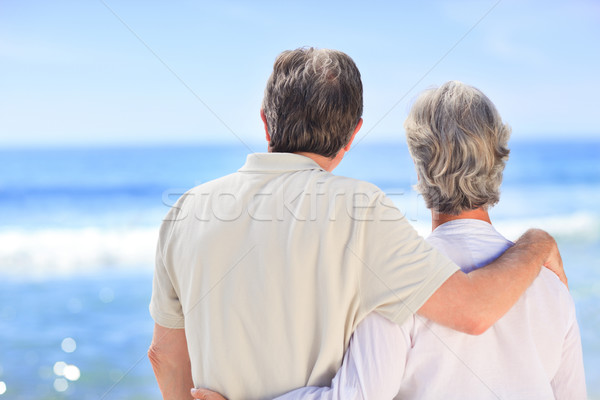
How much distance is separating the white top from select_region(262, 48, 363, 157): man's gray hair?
38cm

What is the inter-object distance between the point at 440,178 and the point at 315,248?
42 centimetres

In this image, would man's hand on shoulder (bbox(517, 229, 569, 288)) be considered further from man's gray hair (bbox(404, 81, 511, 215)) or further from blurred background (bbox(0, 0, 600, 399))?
blurred background (bbox(0, 0, 600, 399))

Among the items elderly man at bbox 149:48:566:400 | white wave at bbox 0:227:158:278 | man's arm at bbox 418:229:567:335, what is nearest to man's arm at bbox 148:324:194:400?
elderly man at bbox 149:48:566:400

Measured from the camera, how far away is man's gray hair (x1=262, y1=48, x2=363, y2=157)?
3.84 feet

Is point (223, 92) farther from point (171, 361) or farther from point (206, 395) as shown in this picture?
point (206, 395)

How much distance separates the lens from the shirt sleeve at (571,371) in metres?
1.22

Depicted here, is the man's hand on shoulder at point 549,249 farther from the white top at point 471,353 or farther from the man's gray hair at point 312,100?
the man's gray hair at point 312,100

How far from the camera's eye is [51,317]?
6770mm

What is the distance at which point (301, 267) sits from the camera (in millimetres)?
1028

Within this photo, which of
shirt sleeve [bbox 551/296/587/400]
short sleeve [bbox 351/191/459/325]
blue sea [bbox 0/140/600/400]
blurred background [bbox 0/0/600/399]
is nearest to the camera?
short sleeve [bbox 351/191/459/325]

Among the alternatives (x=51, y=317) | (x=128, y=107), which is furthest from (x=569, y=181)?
(x=128, y=107)

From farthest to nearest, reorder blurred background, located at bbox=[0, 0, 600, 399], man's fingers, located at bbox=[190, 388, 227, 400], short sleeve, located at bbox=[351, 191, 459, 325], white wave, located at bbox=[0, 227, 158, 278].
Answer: blurred background, located at bbox=[0, 0, 600, 399] < white wave, located at bbox=[0, 227, 158, 278] < man's fingers, located at bbox=[190, 388, 227, 400] < short sleeve, located at bbox=[351, 191, 459, 325]

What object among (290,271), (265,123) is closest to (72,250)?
(265,123)

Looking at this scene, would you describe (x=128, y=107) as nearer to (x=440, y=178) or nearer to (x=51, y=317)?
(x=51, y=317)
